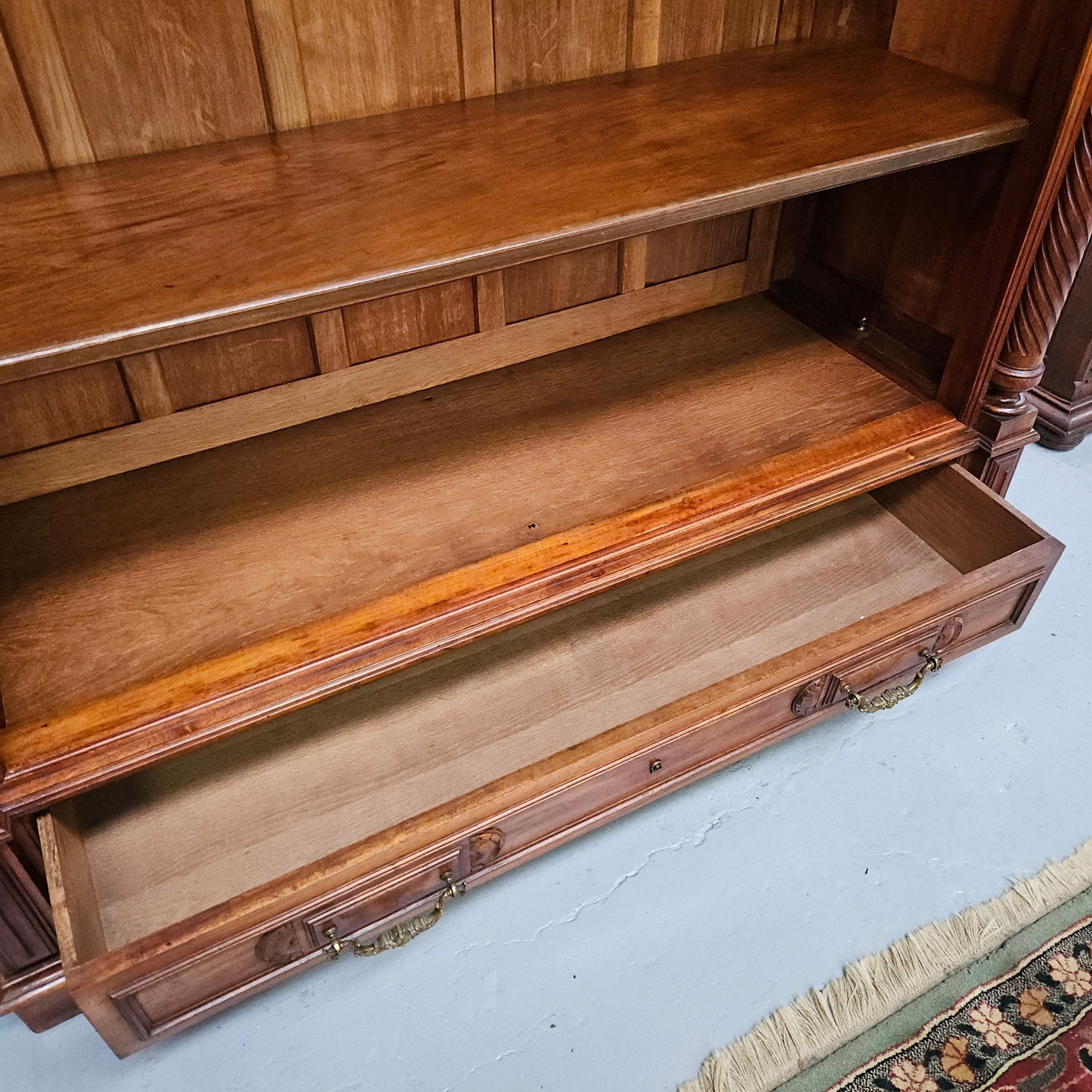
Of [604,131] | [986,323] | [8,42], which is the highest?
[8,42]

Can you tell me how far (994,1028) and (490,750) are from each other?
600 millimetres

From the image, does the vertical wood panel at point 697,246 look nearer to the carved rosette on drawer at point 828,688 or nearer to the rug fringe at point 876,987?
the carved rosette on drawer at point 828,688

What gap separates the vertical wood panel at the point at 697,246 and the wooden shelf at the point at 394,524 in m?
0.10

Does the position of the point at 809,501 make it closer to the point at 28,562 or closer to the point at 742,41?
the point at 742,41

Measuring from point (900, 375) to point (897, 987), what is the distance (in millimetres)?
784

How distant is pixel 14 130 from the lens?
90cm

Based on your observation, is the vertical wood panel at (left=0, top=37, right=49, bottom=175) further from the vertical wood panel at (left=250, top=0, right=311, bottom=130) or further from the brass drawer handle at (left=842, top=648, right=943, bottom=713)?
the brass drawer handle at (left=842, top=648, right=943, bottom=713)

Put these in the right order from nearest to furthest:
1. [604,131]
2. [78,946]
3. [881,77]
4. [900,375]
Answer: [78,946] → [604,131] → [881,77] → [900,375]

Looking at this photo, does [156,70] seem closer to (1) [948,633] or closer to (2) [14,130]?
(2) [14,130]

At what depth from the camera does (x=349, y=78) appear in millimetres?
1026

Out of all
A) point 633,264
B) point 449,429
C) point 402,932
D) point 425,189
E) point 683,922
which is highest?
point 425,189

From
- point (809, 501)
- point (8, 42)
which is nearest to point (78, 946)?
point (8, 42)

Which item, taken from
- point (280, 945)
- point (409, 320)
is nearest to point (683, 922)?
point (280, 945)

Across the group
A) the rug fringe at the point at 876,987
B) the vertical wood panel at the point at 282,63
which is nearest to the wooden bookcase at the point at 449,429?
the vertical wood panel at the point at 282,63
